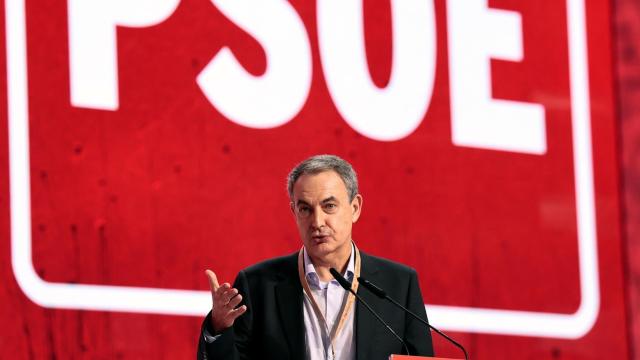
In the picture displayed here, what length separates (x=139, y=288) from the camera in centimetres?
470

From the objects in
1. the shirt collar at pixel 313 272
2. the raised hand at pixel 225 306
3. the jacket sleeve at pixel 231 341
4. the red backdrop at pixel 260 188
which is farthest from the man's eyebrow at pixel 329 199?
the red backdrop at pixel 260 188

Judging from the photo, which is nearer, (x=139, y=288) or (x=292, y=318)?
(x=292, y=318)

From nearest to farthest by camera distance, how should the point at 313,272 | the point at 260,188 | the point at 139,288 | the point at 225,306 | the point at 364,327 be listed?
the point at 225,306, the point at 364,327, the point at 313,272, the point at 139,288, the point at 260,188

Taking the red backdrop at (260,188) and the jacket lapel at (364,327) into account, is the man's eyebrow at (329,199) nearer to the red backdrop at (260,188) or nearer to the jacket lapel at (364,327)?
the jacket lapel at (364,327)

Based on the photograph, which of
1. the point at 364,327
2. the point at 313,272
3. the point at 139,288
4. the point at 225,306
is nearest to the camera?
the point at 225,306

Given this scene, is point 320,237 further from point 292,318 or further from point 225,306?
point 225,306

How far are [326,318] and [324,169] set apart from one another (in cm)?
38

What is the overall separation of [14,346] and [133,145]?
2.39 ft

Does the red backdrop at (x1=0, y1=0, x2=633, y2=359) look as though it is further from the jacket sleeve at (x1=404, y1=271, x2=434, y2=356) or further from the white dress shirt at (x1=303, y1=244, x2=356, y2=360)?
the jacket sleeve at (x1=404, y1=271, x2=434, y2=356)

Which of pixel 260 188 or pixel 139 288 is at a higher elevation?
pixel 260 188

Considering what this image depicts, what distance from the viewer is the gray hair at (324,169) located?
392 centimetres

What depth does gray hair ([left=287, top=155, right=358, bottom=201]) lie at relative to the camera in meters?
3.92

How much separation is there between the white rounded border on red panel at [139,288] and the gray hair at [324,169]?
0.95m

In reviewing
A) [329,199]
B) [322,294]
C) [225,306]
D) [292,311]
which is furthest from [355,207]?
[225,306]
